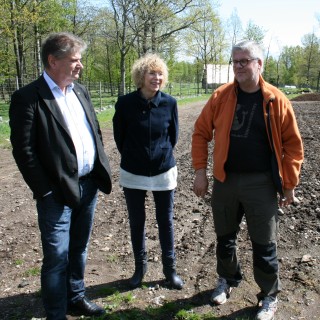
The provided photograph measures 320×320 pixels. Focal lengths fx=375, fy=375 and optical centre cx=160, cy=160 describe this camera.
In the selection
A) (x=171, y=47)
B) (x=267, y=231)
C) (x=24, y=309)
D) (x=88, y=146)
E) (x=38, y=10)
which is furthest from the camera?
(x=171, y=47)

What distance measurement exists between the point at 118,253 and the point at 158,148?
1.63m

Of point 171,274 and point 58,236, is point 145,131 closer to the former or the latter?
point 58,236

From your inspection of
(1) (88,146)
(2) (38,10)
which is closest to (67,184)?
(1) (88,146)

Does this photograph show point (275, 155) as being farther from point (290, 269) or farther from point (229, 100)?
point (290, 269)

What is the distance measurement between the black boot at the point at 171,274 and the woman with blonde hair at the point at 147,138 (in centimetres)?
34

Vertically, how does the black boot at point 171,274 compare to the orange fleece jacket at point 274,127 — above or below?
below

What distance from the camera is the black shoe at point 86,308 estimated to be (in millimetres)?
3244

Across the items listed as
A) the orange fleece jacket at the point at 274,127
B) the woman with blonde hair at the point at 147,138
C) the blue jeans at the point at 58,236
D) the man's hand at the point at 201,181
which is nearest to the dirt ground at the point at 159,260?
the blue jeans at the point at 58,236

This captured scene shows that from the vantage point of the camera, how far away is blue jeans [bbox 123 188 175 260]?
3537mm

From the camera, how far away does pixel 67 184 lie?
2.71m

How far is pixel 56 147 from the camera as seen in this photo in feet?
8.68

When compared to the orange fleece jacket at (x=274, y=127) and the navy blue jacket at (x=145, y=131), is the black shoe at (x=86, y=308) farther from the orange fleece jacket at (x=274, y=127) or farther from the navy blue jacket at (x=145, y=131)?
the orange fleece jacket at (x=274, y=127)

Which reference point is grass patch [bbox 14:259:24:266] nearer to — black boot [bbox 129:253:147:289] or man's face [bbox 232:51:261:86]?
black boot [bbox 129:253:147:289]

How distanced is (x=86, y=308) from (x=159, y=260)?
118cm
